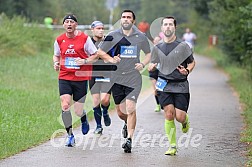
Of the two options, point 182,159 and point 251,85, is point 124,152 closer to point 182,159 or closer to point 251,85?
point 182,159

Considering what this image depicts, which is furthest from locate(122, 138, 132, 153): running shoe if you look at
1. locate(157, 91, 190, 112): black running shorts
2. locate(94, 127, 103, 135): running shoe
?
locate(94, 127, 103, 135): running shoe

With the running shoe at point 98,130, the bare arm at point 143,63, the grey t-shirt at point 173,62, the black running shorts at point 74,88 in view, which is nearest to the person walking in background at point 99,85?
the running shoe at point 98,130

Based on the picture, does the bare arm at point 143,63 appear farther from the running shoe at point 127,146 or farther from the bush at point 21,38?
the bush at point 21,38

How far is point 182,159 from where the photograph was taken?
1044 cm

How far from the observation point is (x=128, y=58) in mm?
11266

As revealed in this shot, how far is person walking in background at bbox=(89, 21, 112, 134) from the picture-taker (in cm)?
1279

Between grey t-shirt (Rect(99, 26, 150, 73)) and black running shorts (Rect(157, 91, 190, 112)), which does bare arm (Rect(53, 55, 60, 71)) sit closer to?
grey t-shirt (Rect(99, 26, 150, 73))

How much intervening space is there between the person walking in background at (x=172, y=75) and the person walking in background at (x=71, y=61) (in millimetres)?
1265

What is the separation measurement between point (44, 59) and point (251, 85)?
357 inches

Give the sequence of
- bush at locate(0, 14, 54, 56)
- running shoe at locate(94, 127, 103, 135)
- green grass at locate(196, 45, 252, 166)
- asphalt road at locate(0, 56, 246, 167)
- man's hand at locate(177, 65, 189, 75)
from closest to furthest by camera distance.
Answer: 1. asphalt road at locate(0, 56, 246, 167)
2. man's hand at locate(177, 65, 189, 75)
3. green grass at locate(196, 45, 252, 166)
4. running shoe at locate(94, 127, 103, 135)
5. bush at locate(0, 14, 54, 56)

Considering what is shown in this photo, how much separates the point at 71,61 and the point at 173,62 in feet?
5.76

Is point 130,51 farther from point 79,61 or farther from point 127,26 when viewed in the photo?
point 79,61

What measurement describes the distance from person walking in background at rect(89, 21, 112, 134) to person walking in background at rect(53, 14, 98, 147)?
1.09 meters

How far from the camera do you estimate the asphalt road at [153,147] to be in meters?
10.1
